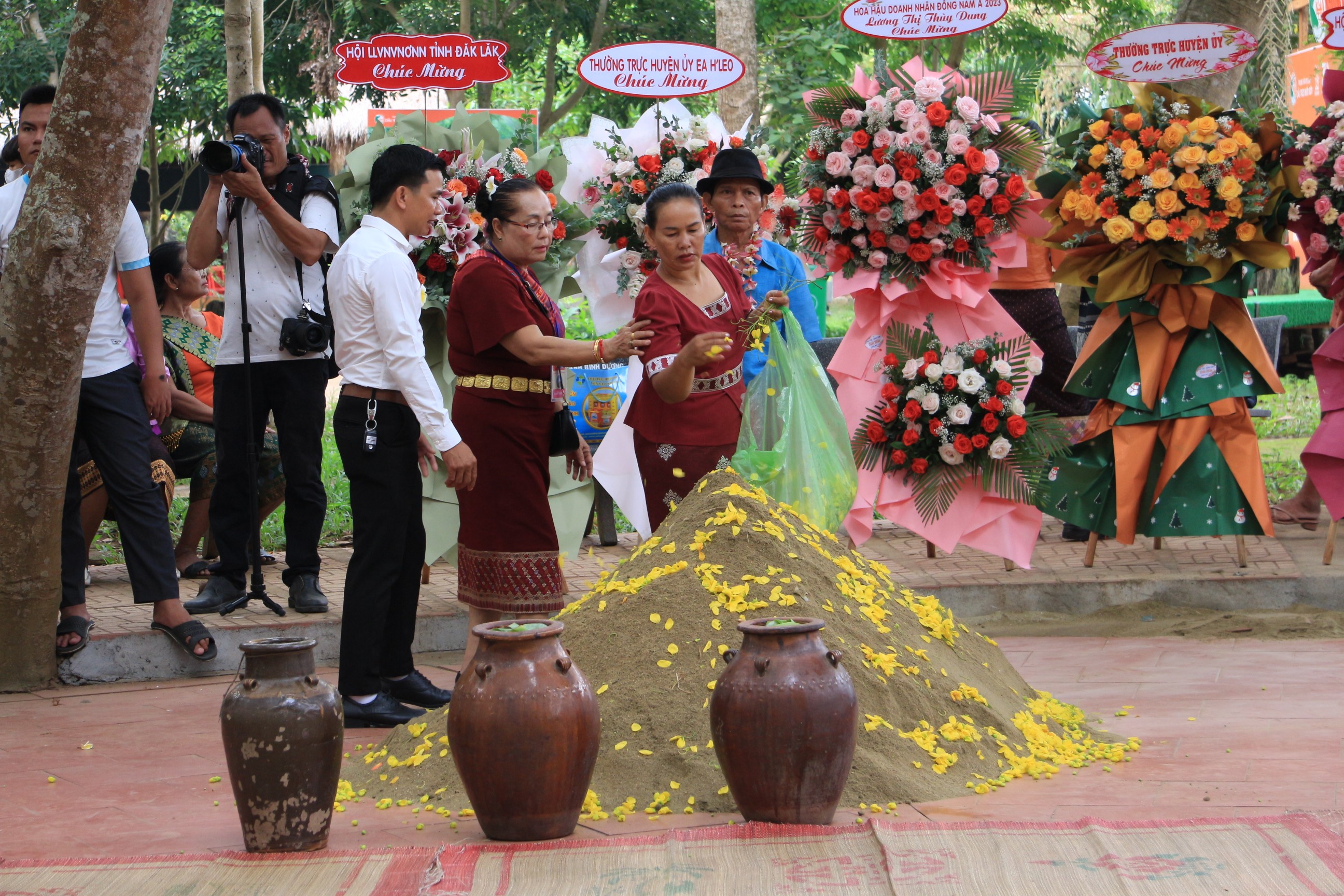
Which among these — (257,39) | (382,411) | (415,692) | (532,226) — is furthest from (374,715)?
(257,39)

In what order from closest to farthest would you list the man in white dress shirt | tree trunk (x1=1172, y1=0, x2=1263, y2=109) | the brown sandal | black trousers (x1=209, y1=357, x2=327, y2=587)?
the man in white dress shirt, black trousers (x1=209, y1=357, x2=327, y2=587), the brown sandal, tree trunk (x1=1172, y1=0, x2=1263, y2=109)

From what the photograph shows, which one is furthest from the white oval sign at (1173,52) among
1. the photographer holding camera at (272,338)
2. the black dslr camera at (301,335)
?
the black dslr camera at (301,335)

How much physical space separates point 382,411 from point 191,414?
7.61 ft

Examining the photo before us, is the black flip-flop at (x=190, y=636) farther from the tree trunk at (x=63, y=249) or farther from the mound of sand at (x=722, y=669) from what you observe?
the mound of sand at (x=722, y=669)

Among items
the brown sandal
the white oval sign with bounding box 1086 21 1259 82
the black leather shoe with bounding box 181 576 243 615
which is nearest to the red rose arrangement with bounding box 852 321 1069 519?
the white oval sign with bounding box 1086 21 1259 82

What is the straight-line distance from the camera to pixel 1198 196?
5.75 meters

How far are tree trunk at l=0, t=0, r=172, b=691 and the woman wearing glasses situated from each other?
1264 millimetres

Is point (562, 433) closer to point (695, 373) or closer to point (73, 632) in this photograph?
point (695, 373)

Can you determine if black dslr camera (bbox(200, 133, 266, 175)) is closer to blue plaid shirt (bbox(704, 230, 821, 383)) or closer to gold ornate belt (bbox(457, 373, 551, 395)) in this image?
gold ornate belt (bbox(457, 373, 551, 395))

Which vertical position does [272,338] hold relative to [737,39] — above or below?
below

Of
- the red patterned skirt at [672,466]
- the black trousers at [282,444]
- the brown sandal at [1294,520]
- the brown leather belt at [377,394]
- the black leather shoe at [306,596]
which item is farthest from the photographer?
the brown sandal at [1294,520]

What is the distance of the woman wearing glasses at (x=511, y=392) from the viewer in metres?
4.23

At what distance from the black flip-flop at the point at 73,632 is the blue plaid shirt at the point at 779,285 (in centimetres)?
256

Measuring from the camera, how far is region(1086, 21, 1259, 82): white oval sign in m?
5.96
